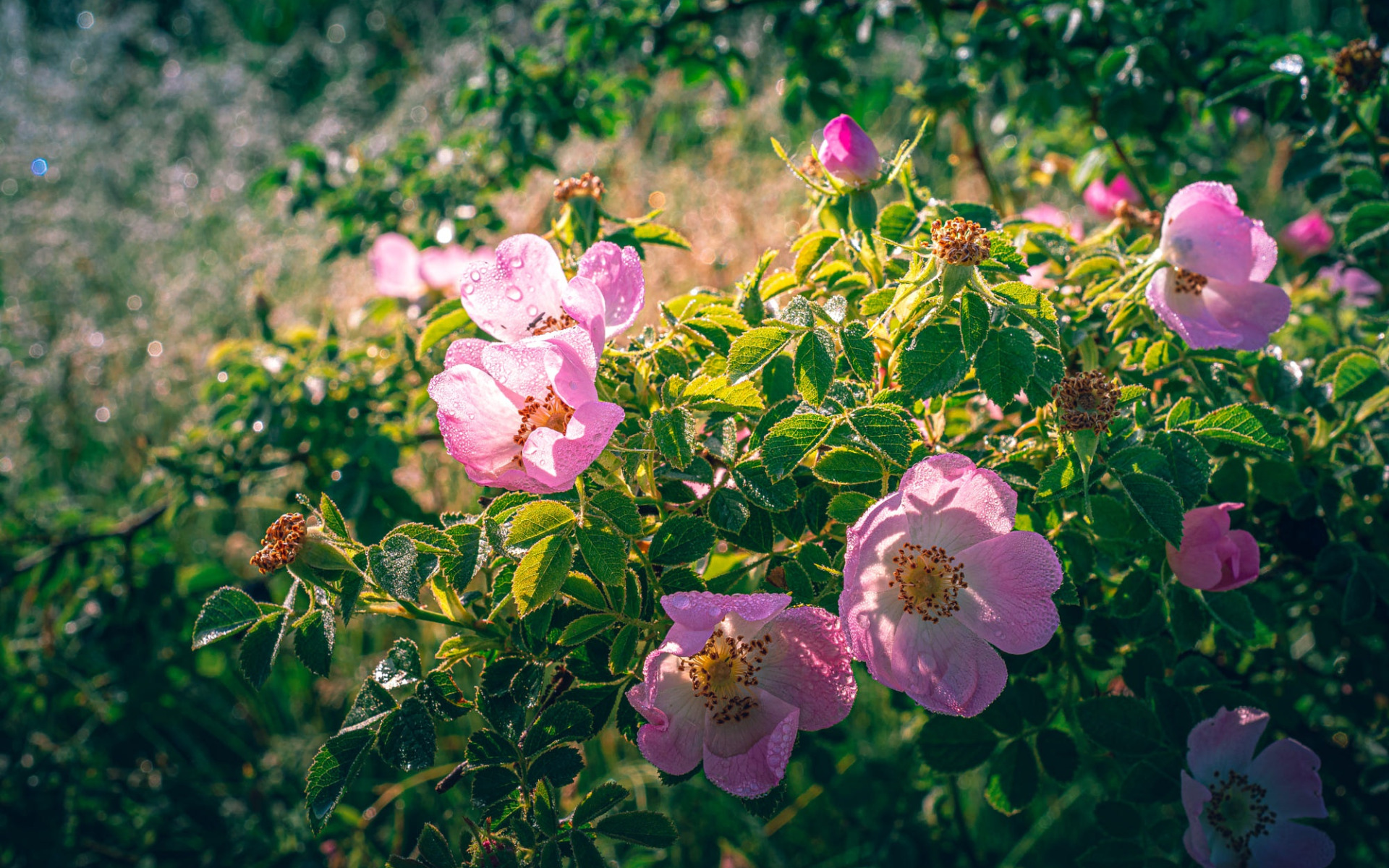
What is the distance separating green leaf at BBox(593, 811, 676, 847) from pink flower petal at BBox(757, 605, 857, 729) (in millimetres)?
131

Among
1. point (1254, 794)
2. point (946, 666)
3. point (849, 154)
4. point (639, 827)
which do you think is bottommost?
point (1254, 794)

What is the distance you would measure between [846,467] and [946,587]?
11 cm

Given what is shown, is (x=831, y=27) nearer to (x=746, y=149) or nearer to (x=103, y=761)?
(x=103, y=761)

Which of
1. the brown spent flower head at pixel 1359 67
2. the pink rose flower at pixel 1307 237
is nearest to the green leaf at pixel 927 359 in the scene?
the brown spent flower head at pixel 1359 67

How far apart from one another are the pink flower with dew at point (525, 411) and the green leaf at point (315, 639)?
0.47 feet

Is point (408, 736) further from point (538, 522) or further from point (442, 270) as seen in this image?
point (442, 270)

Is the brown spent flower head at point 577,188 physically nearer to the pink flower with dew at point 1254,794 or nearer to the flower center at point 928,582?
the flower center at point 928,582

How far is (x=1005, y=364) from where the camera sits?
54cm

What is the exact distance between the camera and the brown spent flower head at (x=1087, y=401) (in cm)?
56

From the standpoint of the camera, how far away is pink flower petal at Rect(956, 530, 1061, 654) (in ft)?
1.73

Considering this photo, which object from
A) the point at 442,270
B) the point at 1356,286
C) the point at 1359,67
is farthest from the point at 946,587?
the point at 1356,286

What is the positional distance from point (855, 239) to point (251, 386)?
0.82 metres

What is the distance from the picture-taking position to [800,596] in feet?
1.95

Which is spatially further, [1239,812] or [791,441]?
[1239,812]
